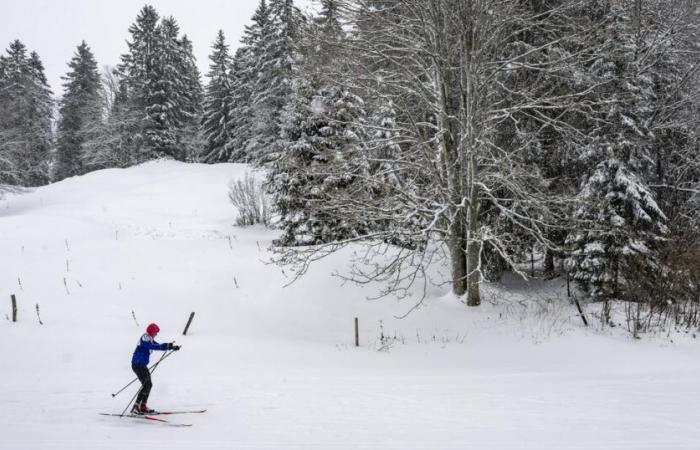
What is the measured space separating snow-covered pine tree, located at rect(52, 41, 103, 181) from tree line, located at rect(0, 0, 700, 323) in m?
35.3

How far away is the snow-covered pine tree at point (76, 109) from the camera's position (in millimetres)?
45812

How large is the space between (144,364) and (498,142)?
1283 cm

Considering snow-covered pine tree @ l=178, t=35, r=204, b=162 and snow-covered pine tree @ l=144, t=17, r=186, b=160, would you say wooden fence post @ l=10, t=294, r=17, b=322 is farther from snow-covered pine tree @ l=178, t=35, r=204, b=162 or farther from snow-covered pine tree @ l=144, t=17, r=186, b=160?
snow-covered pine tree @ l=178, t=35, r=204, b=162

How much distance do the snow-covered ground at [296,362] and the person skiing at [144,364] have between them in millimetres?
324

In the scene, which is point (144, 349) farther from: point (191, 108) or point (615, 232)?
point (191, 108)

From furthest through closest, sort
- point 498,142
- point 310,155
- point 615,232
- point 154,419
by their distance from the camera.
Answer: point 310,155 → point 498,142 → point 615,232 → point 154,419

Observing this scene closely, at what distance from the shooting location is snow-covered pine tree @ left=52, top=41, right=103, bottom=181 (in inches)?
1804

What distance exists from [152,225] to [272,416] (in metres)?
18.8

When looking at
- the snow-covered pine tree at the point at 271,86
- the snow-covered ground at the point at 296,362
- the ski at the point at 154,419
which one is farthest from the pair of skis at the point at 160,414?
the snow-covered pine tree at the point at 271,86

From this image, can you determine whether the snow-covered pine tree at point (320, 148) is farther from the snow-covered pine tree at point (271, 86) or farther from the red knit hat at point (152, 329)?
the snow-covered pine tree at point (271, 86)

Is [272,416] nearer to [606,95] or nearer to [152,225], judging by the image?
[606,95]

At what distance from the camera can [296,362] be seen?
1065 cm

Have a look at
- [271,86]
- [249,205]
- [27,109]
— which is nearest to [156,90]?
[27,109]

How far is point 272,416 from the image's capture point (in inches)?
297
